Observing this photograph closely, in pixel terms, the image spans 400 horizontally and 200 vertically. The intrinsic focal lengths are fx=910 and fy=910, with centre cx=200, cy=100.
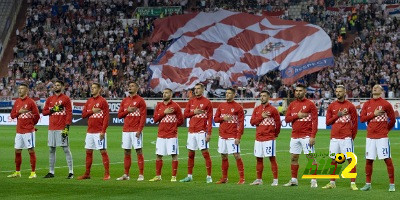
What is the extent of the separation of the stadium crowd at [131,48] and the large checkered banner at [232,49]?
0.90 meters

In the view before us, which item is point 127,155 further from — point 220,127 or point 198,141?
point 220,127

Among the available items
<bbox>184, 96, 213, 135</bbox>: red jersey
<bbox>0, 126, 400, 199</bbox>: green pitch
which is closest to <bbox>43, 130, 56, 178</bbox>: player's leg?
<bbox>0, 126, 400, 199</bbox>: green pitch

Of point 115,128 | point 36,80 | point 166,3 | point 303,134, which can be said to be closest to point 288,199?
point 303,134

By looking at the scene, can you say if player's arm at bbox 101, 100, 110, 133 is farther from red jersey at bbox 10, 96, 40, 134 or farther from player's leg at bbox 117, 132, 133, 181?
red jersey at bbox 10, 96, 40, 134

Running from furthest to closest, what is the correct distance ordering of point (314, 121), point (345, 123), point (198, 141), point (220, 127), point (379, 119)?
point (198, 141) < point (220, 127) < point (314, 121) < point (345, 123) < point (379, 119)

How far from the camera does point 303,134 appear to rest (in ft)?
73.1

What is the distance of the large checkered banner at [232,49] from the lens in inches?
2483

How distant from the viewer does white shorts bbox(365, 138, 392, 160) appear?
21.1 meters

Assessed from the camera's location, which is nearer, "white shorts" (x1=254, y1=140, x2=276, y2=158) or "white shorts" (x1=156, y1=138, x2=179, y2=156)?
"white shorts" (x1=254, y1=140, x2=276, y2=158)

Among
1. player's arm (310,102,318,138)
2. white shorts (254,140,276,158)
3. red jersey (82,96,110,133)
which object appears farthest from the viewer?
red jersey (82,96,110,133)

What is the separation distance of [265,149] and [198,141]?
2.06 m

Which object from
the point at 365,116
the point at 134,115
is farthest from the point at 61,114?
the point at 365,116

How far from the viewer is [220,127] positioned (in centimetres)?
2377

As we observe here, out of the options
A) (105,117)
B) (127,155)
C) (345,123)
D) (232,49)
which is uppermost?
(232,49)
